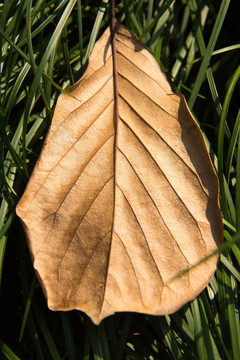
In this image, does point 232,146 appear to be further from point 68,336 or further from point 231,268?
point 68,336

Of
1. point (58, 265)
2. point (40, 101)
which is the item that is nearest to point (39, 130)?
point (40, 101)

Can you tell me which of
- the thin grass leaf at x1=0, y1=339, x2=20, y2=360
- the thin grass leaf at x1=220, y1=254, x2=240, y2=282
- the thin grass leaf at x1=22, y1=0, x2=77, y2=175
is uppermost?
the thin grass leaf at x1=22, y1=0, x2=77, y2=175

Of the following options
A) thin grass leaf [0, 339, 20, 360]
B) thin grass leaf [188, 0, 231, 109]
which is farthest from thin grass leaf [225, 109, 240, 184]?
thin grass leaf [0, 339, 20, 360]

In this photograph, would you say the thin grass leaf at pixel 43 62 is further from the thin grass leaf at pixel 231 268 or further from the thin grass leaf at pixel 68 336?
the thin grass leaf at pixel 231 268

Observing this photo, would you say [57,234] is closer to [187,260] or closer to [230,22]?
[187,260]

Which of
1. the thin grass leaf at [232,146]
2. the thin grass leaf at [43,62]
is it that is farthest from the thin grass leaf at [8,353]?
the thin grass leaf at [232,146]

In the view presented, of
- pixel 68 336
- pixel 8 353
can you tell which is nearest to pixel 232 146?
pixel 68 336

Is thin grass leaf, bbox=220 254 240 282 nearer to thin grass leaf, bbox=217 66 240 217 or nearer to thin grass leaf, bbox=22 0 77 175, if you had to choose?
thin grass leaf, bbox=217 66 240 217

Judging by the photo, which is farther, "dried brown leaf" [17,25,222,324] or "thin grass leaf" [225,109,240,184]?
"thin grass leaf" [225,109,240,184]
